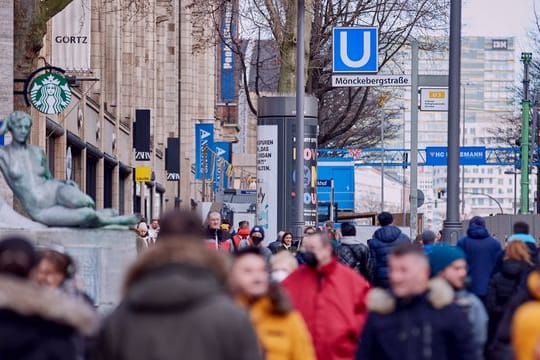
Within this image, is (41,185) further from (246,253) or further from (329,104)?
(329,104)

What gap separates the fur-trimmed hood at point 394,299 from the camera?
8312 mm

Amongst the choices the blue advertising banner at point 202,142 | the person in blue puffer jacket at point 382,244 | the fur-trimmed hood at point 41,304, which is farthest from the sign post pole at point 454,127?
the blue advertising banner at point 202,142

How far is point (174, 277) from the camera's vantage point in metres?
6.43

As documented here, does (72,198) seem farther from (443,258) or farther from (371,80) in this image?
(371,80)

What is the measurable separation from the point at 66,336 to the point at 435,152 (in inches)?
3007

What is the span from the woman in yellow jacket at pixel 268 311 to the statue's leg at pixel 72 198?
6237 millimetres

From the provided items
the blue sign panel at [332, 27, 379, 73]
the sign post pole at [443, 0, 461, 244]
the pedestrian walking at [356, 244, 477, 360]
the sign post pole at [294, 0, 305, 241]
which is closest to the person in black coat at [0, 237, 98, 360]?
the pedestrian walking at [356, 244, 477, 360]

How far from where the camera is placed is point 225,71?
100m

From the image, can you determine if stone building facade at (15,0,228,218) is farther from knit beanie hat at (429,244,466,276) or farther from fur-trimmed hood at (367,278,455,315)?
fur-trimmed hood at (367,278,455,315)

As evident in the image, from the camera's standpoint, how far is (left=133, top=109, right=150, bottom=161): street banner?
48.3 metres

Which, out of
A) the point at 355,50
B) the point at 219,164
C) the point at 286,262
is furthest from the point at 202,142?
the point at 286,262

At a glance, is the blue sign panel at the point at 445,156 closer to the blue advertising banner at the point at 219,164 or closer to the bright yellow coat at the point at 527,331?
the blue advertising banner at the point at 219,164

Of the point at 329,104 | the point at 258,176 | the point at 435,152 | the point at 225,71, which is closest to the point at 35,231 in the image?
the point at 258,176

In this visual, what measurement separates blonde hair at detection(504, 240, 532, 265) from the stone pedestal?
3374 millimetres
